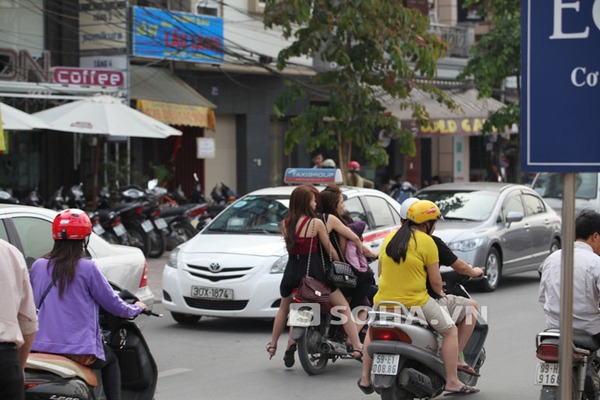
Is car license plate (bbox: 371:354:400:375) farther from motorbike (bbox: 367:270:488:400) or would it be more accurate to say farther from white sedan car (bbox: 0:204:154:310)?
white sedan car (bbox: 0:204:154:310)

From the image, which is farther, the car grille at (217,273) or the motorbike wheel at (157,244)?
the motorbike wheel at (157,244)

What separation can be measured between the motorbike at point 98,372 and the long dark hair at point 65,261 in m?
0.42

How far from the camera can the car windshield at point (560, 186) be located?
1988 cm

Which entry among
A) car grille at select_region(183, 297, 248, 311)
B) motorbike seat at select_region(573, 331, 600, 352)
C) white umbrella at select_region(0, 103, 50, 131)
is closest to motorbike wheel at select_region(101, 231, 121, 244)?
white umbrella at select_region(0, 103, 50, 131)

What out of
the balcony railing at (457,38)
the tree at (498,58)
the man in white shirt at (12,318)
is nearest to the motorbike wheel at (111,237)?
the tree at (498,58)

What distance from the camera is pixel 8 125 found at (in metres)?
16.7

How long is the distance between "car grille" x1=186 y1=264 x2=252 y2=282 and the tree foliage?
47.5 ft

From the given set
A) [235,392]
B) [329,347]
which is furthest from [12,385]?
[329,347]

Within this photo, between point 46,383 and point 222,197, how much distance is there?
52.5 feet

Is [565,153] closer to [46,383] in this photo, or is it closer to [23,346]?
[23,346]

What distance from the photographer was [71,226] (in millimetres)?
6066

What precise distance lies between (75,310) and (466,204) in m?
10.2

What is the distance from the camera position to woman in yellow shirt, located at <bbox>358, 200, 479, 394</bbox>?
24.4 ft

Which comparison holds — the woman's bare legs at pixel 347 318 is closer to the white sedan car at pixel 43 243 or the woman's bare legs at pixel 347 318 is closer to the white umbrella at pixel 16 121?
the white sedan car at pixel 43 243
